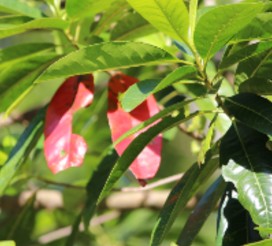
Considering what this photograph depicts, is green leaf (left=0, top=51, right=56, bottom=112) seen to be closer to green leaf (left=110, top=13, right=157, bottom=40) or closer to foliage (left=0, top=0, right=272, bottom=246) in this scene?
foliage (left=0, top=0, right=272, bottom=246)

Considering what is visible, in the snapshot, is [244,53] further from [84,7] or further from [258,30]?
[84,7]

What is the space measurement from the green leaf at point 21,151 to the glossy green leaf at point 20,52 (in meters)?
0.11

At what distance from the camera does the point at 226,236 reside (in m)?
1.06

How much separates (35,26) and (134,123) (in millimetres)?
226

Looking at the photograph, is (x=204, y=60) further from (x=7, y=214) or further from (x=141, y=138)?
(x=7, y=214)

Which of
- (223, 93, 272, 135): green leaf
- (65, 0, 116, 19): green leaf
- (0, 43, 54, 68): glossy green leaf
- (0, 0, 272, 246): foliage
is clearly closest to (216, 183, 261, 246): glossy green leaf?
(0, 0, 272, 246): foliage

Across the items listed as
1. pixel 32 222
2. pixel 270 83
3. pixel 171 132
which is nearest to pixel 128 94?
pixel 270 83

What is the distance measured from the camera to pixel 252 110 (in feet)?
3.57

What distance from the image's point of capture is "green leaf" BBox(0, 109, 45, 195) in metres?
1.29

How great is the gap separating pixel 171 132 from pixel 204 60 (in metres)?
0.80

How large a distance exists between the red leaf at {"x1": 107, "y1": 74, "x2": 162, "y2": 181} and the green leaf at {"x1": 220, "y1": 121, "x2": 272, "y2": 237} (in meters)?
0.13

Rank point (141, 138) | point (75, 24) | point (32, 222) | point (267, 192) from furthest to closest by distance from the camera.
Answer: point (32, 222), point (75, 24), point (141, 138), point (267, 192)

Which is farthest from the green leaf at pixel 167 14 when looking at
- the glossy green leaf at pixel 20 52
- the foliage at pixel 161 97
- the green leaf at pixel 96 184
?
the green leaf at pixel 96 184

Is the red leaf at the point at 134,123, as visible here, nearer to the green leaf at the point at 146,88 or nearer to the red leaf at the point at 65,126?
the red leaf at the point at 65,126
